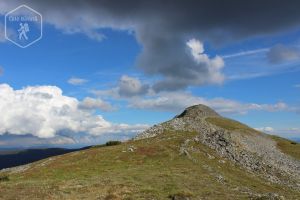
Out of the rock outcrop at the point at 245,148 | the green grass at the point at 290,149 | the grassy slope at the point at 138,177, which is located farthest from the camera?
the green grass at the point at 290,149

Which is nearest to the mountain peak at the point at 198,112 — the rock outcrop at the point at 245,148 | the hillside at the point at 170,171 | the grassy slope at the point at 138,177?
the rock outcrop at the point at 245,148

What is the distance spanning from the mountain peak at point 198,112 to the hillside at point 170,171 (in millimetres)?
11734

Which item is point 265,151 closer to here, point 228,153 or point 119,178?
point 228,153

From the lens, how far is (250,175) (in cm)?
6838

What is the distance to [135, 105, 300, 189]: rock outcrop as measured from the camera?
73.9 metres

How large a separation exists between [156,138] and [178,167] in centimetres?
2611

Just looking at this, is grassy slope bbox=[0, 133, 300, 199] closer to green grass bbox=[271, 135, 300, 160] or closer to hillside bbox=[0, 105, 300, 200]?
hillside bbox=[0, 105, 300, 200]

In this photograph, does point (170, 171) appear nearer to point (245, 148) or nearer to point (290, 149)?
point (245, 148)

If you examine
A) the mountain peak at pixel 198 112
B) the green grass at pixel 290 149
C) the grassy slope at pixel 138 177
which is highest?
the mountain peak at pixel 198 112

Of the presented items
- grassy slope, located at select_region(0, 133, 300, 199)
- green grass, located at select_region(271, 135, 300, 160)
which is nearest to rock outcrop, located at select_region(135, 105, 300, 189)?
green grass, located at select_region(271, 135, 300, 160)

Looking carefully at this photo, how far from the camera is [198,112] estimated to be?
411ft

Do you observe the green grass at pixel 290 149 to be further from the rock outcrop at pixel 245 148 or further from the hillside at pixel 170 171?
the rock outcrop at pixel 245 148

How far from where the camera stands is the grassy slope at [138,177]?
44781 millimetres

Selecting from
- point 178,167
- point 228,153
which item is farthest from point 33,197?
point 228,153
